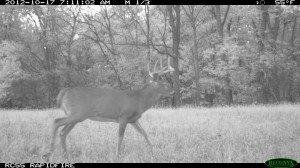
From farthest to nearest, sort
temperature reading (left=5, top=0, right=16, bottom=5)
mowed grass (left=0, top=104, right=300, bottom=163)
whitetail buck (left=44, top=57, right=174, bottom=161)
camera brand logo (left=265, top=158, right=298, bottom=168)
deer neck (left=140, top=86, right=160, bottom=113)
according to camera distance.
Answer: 1. temperature reading (left=5, top=0, right=16, bottom=5)
2. deer neck (left=140, top=86, right=160, bottom=113)
3. whitetail buck (left=44, top=57, right=174, bottom=161)
4. mowed grass (left=0, top=104, right=300, bottom=163)
5. camera brand logo (left=265, top=158, right=298, bottom=168)

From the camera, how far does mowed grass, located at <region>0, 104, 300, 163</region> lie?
19.9 ft

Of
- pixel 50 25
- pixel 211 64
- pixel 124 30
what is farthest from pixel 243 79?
pixel 50 25

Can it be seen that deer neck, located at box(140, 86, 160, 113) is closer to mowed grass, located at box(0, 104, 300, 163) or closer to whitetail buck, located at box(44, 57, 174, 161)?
whitetail buck, located at box(44, 57, 174, 161)

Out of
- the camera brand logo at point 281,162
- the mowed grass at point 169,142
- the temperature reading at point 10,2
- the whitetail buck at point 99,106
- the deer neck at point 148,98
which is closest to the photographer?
the camera brand logo at point 281,162

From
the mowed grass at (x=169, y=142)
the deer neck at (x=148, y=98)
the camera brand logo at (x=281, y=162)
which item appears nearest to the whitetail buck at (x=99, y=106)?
the deer neck at (x=148, y=98)

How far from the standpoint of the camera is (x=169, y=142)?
25.7ft

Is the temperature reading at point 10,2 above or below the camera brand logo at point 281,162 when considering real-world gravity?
above

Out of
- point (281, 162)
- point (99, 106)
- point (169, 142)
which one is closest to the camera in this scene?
point (281, 162)

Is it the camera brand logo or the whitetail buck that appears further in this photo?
the whitetail buck

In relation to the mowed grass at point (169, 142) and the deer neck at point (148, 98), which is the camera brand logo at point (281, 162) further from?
the deer neck at point (148, 98)

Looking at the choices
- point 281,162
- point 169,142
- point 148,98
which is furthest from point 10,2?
point 281,162

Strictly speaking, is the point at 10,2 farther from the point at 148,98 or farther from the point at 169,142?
the point at 148,98

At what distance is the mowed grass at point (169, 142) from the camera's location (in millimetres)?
6062

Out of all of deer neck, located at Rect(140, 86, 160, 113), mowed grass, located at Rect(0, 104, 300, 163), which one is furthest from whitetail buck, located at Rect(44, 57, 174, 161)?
mowed grass, located at Rect(0, 104, 300, 163)
